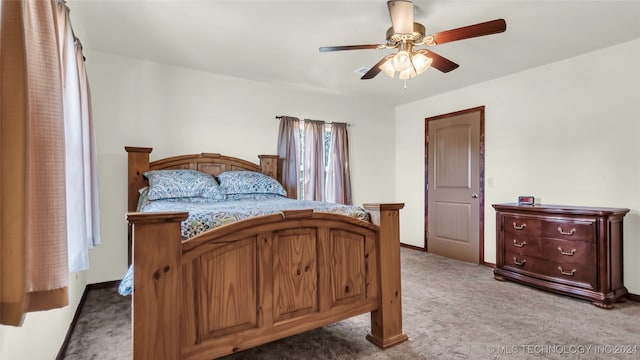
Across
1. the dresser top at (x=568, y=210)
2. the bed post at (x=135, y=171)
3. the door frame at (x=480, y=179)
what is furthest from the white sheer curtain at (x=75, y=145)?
the door frame at (x=480, y=179)

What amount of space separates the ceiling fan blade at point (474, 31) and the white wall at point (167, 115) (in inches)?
98.9

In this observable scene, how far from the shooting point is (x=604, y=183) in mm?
3010

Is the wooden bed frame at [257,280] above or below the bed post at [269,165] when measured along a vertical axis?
below

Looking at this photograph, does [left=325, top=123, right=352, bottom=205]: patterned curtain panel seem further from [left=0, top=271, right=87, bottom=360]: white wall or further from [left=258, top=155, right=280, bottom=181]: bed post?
[left=0, top=271, right=87, bottom=360]: white wall

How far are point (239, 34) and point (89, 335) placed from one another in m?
2.58

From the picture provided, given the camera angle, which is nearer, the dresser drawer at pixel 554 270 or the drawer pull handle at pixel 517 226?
the dresser drawer at pixel 554 270

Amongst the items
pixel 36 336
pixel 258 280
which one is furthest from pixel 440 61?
pixel 36 336

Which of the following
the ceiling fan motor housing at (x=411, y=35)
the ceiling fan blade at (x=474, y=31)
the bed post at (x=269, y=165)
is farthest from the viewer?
the bed post at (x=269, y=165)

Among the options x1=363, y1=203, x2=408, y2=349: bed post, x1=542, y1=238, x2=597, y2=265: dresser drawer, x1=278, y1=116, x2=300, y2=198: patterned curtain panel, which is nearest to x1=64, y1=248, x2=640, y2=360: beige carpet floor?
x1=363, y1=203, x2=408, y2=349: bed post

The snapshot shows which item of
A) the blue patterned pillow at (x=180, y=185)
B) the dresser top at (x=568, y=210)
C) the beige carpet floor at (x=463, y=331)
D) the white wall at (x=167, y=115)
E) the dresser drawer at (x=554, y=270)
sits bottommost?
the beige carpet floor at (x=463, y=331)

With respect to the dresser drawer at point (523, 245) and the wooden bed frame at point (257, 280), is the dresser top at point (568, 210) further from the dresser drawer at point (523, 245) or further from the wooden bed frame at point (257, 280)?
the wooden bed frame at point (257, 280)

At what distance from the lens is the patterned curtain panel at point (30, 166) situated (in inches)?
31.3

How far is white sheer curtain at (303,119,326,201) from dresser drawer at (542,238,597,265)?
2646 mm

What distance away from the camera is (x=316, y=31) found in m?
2.62
